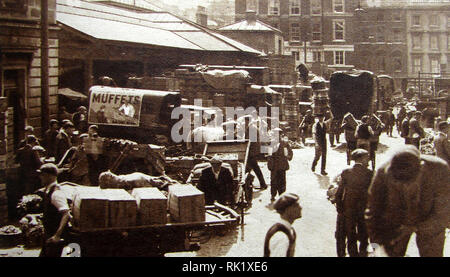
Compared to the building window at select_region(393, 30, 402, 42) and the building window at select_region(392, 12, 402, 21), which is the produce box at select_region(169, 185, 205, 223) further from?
the building window at select_region(392, 12, 402, 21)

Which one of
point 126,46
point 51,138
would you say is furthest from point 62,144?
point 126,46

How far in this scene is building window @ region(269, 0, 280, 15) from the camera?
58.4 metres

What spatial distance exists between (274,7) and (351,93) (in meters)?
37.1

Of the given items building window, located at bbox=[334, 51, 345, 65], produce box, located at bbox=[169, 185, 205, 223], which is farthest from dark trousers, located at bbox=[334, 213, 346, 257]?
building window, located at bbox=[334, 51, 345, 65]

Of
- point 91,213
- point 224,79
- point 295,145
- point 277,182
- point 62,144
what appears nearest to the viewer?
point 91,213

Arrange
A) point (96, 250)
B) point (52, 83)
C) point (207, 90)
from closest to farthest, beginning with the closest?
point (96, 250), point (52, 83), point (207, 90)

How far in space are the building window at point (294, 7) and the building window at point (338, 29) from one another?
4821 millimetres

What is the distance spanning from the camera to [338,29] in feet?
192

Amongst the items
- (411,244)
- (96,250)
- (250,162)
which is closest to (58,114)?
(250,162)

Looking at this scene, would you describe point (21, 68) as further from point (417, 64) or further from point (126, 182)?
point (417, 64)

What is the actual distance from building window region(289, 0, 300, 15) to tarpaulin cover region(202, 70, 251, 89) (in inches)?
1522

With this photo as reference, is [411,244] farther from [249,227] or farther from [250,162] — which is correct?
[250,162]
